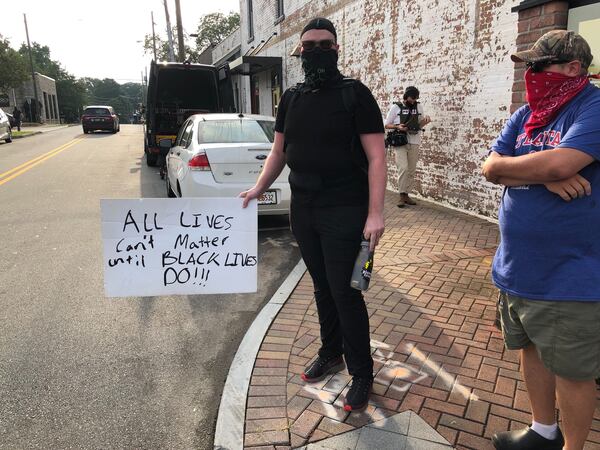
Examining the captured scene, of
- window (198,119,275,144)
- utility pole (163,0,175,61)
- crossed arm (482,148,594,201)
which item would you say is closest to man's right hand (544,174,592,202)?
crossed arm (482,148,594,201)

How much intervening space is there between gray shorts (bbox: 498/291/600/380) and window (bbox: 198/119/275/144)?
15.9ft

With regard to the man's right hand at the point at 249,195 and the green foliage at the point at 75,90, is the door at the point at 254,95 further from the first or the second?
the green foliage at the point at 75,90

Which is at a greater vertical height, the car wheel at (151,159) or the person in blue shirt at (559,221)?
the person in blue shirt at (559,221)

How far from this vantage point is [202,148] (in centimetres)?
608

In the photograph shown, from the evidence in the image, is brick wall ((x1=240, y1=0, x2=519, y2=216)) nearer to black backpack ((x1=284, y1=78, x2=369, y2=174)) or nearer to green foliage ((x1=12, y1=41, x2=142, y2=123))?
black backpack ((x1=284, y1=78, x2=369, y2=174))

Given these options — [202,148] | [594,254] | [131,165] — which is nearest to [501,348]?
[594,254]

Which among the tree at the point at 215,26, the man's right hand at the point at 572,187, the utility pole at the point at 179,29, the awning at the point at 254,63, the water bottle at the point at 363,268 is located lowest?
the water bottle at the point at 363,268

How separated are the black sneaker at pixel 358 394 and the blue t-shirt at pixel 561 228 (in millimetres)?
1054

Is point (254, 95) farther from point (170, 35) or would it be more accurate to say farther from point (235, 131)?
point (235, 131)

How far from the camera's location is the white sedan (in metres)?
6.01

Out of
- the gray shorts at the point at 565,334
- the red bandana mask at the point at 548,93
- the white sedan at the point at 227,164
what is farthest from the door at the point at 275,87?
the gray shorts at the point at 565,334

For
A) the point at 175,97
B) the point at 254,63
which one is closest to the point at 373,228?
the point at 175,97

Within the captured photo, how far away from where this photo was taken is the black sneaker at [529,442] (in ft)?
7.46

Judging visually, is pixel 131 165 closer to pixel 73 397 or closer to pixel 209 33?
pixel 73 397
